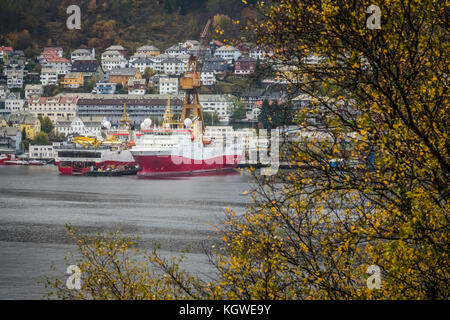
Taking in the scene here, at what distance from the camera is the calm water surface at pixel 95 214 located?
43.9 feet

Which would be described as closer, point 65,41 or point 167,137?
point 167,137

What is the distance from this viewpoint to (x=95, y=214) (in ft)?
70.2

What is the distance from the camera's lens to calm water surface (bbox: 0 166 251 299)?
1338 centimetres

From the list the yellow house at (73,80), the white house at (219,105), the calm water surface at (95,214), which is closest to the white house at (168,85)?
the yellow house at (73,80)

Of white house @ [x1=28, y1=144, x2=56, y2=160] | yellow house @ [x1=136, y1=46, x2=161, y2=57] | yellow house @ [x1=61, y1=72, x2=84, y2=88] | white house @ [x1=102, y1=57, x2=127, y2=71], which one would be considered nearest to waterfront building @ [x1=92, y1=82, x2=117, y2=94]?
yellow house @ [x1=61, y1=72, x2=84, y2=88]

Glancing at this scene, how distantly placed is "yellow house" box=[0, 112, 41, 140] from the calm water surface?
19.3 m

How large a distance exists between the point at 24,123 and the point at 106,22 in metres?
29.2

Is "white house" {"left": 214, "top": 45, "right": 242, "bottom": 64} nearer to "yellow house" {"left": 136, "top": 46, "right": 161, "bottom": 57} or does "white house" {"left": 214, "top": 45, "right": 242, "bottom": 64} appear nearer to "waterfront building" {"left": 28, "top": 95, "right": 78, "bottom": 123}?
"yellow house" {"left": 136, "top": 46, "right": 161, "bottom": 57}

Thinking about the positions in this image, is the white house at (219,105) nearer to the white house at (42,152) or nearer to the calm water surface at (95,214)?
the white house at (42,152)

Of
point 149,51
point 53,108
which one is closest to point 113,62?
point 149,51

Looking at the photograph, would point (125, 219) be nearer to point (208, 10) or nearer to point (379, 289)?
point (379, 289)
